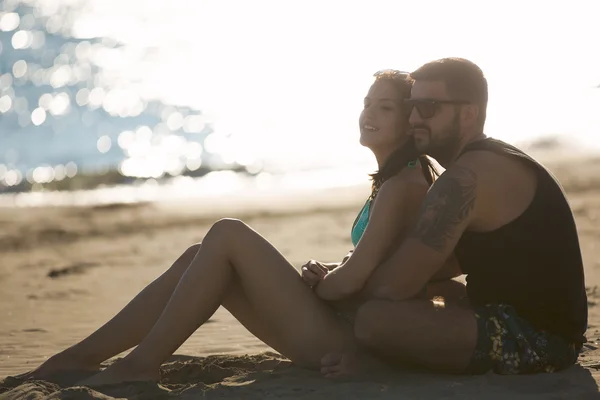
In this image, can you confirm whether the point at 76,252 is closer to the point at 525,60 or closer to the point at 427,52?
the point at 427,52

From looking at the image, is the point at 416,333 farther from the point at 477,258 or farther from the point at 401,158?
the point at 401,158

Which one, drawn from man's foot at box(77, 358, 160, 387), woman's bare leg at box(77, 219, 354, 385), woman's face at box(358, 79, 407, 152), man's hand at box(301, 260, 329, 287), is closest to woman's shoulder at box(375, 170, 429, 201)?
woman's face at box(358, 79, 407, 152)

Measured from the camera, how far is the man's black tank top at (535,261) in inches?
174

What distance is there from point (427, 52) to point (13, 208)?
1594cm

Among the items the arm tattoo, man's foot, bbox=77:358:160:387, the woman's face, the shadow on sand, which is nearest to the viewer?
the arm tattoo

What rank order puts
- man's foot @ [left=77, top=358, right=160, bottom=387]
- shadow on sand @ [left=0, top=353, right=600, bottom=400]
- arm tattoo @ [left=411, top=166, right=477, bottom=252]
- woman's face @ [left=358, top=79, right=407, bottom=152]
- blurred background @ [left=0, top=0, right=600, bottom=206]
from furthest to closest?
blurred background @ [left=0, top=0, right=600, bottom=206]
woman's face @ [left=358, top=79, right=407, bottom=152]
man's foot @ [left=77, top=358, right=160, bottom=387]
shadow on sand @ [left=0, top=353, right=600, bottom=400]
arm tattoo @ [left=411, top=166, right=477, bottom=252]

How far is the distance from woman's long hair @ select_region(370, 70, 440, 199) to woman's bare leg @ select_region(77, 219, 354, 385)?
0.67 m

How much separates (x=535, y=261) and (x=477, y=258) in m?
0.27

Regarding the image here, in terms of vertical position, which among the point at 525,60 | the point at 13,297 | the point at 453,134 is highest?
the point at 525,60

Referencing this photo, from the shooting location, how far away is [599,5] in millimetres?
31266

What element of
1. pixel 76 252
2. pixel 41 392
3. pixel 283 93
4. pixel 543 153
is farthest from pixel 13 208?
pixel 283 93

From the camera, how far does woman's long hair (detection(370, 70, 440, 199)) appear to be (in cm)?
484

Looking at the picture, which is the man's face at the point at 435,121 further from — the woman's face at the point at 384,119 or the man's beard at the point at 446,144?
the woman's face at the point at 384,119

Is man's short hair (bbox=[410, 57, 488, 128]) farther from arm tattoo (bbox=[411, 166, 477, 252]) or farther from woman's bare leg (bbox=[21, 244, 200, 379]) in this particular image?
woman's bare leg (bbox=[21, 244, 200, 379])
